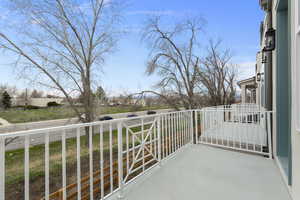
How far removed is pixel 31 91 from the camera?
420cm

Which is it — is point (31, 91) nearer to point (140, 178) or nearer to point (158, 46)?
point (140, 178)

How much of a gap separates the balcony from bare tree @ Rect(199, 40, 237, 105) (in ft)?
16.7

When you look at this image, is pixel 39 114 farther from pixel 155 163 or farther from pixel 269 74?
pixel 269 74

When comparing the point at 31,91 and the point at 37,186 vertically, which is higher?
the point at 31,91

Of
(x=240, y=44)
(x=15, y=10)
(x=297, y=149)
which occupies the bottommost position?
(x=297, y=149)

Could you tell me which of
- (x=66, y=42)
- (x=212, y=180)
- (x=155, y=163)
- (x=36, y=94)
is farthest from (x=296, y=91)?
(x=36, y=94)

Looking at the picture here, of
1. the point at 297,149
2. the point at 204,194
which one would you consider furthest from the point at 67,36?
the point at 297,149

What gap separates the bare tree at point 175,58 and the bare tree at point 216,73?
1035mm

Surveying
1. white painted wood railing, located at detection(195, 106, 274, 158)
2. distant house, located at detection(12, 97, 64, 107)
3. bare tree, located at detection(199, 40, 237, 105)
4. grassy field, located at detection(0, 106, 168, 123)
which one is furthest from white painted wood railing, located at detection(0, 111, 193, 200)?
bare tree, located at detection(199, 40, 237, 105)

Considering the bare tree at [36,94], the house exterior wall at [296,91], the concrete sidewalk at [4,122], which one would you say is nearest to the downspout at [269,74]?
the house exterior wall at [296,91]

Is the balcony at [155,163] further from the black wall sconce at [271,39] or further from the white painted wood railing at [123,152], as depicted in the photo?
the black wall sconce at [271,39]

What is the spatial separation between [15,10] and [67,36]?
1.29 meters

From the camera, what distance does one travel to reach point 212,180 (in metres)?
2.25

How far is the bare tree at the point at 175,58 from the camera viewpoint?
24.4ft
